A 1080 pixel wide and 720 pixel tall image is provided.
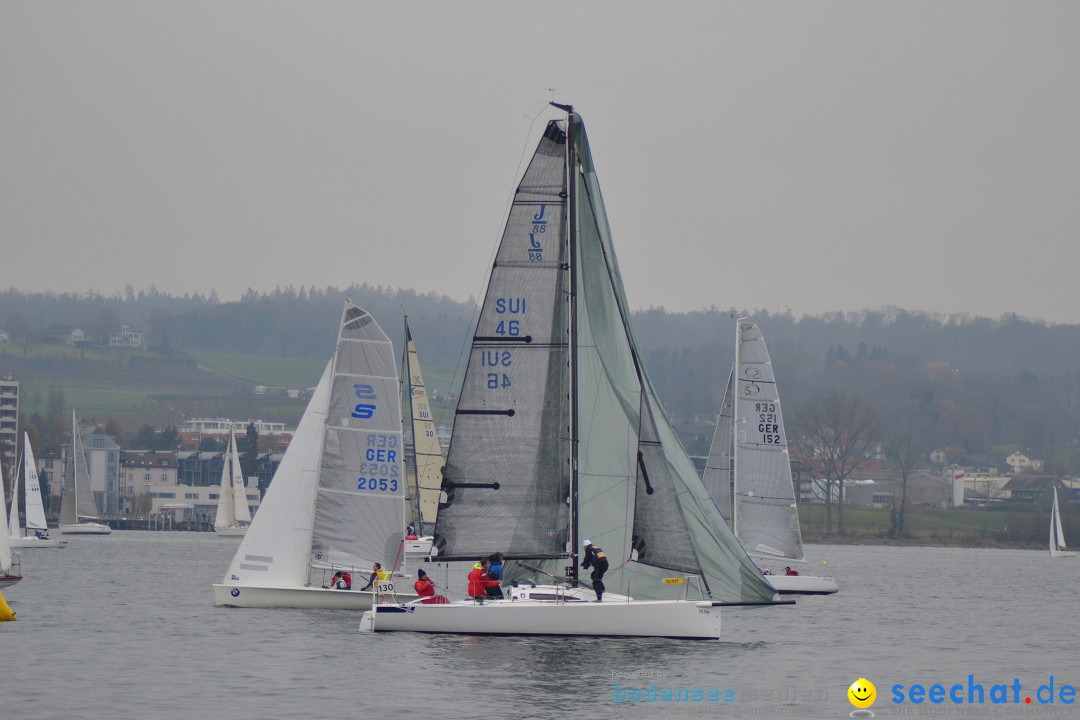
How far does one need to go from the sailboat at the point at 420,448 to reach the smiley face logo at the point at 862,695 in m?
42.1

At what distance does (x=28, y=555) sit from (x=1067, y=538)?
87.6 meters

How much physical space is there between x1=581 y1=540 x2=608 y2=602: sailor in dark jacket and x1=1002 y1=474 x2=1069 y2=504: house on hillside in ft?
518

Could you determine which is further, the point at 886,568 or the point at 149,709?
the point at 886,568

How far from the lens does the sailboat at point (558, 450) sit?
33.0 m

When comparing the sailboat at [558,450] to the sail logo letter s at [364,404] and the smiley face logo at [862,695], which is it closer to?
the smiley face logo at [862,695]

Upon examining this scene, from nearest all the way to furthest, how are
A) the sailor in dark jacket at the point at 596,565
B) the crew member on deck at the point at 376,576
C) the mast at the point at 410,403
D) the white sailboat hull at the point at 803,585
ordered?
the sailor in dark jacket at the point at 596,565 < the crew member on deck at the point at 376,576 < the white sailboat hull at the point at 803,585 < the mast at the point at 410,403

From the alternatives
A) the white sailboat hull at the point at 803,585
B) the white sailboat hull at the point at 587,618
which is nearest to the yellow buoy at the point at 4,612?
the white sailboat hull at the point at 587,618

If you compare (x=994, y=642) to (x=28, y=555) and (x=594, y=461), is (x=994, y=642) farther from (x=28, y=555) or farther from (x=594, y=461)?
(x=28, y=555)

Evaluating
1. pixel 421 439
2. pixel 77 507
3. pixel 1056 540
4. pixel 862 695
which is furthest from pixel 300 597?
pixel 77 507

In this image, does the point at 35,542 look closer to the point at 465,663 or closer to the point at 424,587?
the point at 424,587

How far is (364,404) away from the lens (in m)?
42.4

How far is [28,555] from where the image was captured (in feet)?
280

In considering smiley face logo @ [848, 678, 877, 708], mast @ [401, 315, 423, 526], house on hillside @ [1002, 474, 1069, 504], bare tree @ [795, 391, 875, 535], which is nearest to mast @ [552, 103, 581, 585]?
smiley face logo @ [848, 678, 877, 708]

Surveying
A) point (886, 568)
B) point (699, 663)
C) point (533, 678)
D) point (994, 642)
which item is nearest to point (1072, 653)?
point (994, 642)
